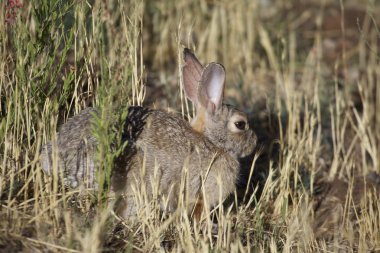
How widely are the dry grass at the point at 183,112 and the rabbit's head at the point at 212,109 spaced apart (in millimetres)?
224

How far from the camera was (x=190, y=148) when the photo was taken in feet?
16.3

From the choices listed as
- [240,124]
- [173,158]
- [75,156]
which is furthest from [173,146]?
[240,124]

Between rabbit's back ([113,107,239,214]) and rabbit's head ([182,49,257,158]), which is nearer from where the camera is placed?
rabbit's back ([113,107,239,214])

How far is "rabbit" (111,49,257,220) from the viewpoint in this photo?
461 cm

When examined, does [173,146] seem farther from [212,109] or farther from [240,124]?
[240,124]

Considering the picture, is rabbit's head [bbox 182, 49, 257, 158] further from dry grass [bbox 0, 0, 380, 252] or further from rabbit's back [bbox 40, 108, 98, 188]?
rabbit's back [bbox 40, 108, 98, 188]

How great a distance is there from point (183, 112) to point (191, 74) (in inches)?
17.3

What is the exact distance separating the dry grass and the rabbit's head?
224 mm

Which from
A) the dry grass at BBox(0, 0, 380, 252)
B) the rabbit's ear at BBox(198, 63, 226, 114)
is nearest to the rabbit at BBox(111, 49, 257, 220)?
the rabbit's ear at BBox(198, 63, 226, 114)

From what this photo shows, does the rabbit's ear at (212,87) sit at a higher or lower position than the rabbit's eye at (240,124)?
higher

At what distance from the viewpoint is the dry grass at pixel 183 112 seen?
13.9 feet

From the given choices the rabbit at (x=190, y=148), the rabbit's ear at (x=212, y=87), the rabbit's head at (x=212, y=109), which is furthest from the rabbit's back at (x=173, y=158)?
the rabbit's ear at (x=212, y=87)

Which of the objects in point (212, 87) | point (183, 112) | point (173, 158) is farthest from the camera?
point (183, 112)

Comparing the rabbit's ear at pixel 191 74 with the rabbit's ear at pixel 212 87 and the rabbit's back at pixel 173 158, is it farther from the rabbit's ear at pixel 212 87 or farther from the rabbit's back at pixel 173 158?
the rabbit's back at pixel 173 158
